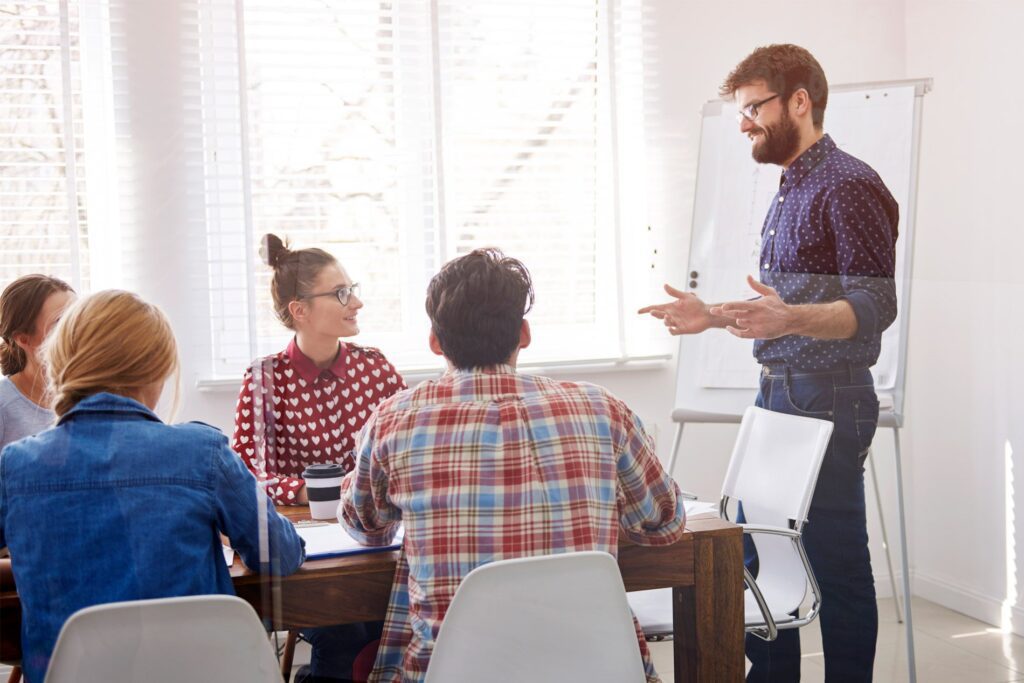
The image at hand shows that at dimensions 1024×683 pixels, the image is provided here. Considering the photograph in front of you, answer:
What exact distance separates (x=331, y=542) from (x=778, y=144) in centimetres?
127

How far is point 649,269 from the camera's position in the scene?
7.12ft

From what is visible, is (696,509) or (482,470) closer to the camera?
(482,470)

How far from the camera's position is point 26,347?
5.43ft

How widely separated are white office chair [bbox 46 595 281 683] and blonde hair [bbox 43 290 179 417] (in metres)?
0.34

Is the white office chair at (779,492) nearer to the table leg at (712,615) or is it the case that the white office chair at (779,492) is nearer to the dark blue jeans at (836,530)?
the dark blue jeans at (836,530)

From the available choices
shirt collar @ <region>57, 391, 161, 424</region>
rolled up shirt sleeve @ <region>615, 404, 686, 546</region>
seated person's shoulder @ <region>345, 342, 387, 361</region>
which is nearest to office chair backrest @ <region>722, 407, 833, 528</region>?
rolled up shirt sleeve @ <region>615, 404, 686, 546</region>

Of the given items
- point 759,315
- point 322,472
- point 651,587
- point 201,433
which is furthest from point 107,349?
point 759,315

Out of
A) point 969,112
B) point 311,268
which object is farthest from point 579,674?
point 969,112

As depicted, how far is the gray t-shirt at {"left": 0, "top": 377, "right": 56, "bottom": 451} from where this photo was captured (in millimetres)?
1608

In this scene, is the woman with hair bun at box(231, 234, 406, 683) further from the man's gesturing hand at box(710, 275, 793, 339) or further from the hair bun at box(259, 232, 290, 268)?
the man's gesturing hand at box(710, 275, 793, 339)

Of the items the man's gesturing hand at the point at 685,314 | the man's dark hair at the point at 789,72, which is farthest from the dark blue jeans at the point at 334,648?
the man's dark hair at the point at 789,72

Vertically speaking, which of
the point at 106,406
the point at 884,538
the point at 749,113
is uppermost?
the point at 749,113

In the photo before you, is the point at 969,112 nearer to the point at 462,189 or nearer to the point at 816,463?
the point at 816,463

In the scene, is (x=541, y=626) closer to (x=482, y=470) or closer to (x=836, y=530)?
(x=482, y=470)
